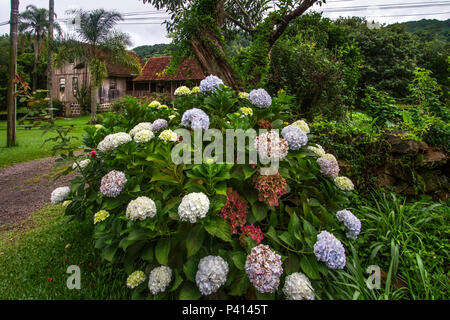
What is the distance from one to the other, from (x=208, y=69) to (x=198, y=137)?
12.7 ft

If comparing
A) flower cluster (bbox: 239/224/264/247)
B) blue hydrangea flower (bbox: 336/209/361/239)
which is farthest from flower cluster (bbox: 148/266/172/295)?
blue hydrangea flower (bbox: 336/209/361/239)

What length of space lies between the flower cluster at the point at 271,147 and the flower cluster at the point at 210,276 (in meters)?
0.73

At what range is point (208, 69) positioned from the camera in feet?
17.4

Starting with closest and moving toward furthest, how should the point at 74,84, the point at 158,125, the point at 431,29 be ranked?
the point at 158,125 < the point at 74,84 < the point at 431,29

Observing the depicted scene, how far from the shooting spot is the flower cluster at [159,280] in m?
1.62

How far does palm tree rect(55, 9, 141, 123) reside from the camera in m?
20.9

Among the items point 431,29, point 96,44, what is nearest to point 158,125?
point 96,44

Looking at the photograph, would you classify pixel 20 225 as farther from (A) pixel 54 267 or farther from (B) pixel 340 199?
(B) pixel 340 199

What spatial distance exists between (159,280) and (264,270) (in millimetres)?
694

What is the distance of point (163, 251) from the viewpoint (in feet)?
5.37

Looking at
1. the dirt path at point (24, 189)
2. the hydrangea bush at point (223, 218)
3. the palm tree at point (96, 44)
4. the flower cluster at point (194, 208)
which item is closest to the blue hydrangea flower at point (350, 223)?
the hydrangea bush at point (223, 218)

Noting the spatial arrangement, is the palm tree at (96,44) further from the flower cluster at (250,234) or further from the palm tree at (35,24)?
the flower cluster at (250,234)

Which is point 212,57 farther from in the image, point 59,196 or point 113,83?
point 113,83

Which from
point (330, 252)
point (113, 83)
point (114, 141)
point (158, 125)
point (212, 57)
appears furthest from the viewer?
point (113, 83)
